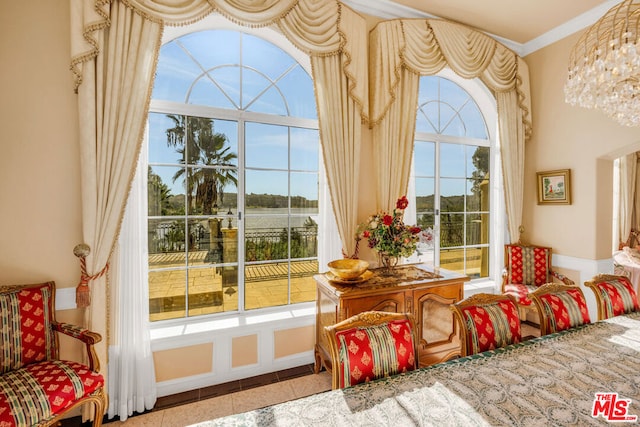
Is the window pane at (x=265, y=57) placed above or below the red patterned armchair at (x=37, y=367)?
above

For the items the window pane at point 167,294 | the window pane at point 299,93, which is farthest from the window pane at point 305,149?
the window pane at point 167,294

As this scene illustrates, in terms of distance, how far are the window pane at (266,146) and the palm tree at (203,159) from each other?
170mm

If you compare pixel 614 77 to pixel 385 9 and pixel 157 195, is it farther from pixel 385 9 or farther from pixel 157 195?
pixel 157 195

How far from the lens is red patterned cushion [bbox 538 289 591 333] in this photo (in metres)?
1.88

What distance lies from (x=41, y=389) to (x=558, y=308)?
311 centimetres

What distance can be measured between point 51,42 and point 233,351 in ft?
8.95

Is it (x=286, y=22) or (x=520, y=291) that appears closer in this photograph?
(x=286, y=22)

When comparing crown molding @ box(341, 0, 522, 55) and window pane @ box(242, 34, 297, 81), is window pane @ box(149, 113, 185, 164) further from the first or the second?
crown molding @ box(341, 0, 522, 55)

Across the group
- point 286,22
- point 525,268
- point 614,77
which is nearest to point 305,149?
point 286,22

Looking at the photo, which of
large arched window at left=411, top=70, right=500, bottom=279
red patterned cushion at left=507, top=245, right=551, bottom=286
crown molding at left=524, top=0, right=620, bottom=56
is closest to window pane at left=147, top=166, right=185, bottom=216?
large arched window at left=411, top=70, right=500, bottom=279

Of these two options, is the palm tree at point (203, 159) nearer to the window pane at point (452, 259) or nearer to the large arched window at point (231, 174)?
the large arched window at point (231, 174)

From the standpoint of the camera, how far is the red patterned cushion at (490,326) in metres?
1.67

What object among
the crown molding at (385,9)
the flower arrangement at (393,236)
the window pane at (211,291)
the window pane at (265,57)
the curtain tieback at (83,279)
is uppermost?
the crown molding at (385,9)

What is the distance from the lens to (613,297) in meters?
2.14
